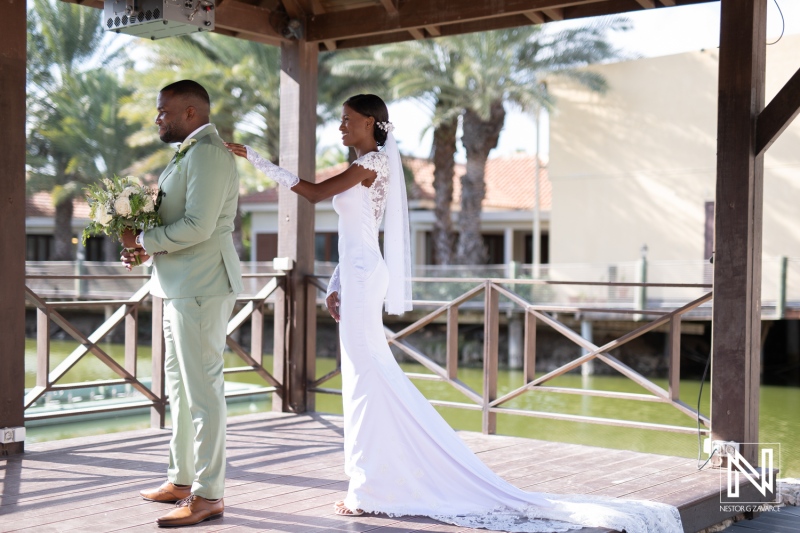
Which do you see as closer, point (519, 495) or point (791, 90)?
point (519, 495)

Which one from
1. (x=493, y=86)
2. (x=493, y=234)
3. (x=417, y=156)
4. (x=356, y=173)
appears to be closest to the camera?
(x=356, y=173)

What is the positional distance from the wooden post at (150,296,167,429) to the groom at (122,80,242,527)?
2469 mm

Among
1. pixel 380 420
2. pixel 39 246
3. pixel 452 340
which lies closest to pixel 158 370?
pixel 452 340

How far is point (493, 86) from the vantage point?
2042 centimetres

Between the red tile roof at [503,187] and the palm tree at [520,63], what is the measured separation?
20.2 ft

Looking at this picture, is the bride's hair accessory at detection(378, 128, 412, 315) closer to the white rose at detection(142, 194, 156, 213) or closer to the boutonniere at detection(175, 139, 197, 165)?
the boutonniere at detection(175, 139, 197, 165)

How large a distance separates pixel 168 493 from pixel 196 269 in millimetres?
1064

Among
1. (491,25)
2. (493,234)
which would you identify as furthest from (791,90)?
(493,234)

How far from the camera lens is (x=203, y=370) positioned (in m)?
3.77

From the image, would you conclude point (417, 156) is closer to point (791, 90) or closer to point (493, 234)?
point (493, 234)

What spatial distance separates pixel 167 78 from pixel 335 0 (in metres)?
15.2

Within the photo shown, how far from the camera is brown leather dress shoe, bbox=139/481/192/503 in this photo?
13.4ft

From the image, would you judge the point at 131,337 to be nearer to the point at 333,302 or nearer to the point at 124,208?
the point at 333,302

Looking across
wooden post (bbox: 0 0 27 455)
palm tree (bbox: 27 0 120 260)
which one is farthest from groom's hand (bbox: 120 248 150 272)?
palm tree (bbox: 27 0 120 260)
